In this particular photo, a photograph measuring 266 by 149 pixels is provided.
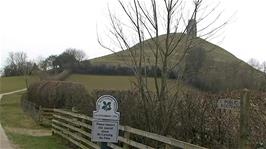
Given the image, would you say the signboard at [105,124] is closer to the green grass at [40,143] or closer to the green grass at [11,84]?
the green grass at [40,143]

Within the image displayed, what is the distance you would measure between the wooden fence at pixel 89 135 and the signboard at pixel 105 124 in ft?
2.65

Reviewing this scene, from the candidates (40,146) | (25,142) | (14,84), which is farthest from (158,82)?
(14,84)

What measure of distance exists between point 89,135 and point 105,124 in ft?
18.4

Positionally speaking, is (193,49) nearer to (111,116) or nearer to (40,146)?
(111,116)

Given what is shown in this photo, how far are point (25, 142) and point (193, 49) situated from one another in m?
11.1

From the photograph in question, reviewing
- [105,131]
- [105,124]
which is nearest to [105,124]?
[105,124]

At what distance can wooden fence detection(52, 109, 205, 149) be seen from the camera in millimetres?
8812

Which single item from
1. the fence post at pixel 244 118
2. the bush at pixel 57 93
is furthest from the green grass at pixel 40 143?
the bush at pixel 57 93

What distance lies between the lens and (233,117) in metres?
9.65

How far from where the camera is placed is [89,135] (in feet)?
47.4

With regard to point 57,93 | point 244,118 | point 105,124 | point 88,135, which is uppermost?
point 244,118

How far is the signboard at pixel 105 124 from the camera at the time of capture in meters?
8.89

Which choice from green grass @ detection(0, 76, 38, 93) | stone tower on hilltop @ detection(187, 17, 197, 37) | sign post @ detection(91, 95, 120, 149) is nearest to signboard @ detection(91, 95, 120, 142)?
sign post @ detection(91, 95, 120, 149)

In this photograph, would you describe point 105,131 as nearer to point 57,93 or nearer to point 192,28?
point 192,28
